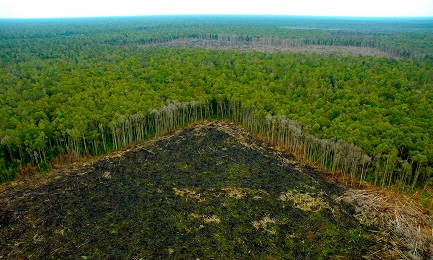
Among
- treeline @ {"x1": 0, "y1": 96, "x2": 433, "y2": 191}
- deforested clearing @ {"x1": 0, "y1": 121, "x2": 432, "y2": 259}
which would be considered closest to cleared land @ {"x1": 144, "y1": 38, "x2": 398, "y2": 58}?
treeline @ {"x1": 0, "y1": 96, "x2": 433, "y2": 191}

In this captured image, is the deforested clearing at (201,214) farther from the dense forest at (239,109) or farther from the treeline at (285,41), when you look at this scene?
the treeline at (285,41)

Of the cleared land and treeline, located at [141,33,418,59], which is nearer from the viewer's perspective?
the cleared land

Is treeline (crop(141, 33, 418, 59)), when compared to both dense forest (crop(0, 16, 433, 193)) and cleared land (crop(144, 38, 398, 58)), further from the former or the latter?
dense forest (crop(0, 16, 433, 193))

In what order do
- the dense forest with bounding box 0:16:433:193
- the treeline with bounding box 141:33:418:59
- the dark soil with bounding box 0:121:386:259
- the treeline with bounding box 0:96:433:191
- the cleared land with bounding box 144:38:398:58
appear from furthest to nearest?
the treeline with bounding box 141:33:418:59 → the cleared land with bounding box 144:38:398:58 → the dense forest with bounding box 0:16:433:193 → the treeline with bounding box 0:96:433:191 → the dark soil with bounding box 0:121:386:259

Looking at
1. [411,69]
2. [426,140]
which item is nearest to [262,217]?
[426,140]

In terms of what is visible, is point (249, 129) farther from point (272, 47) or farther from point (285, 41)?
point (285, 41)

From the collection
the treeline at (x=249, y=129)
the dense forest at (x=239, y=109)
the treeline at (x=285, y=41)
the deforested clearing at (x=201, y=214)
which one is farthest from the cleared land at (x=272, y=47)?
the deforested clearing at (x=201, y=214)

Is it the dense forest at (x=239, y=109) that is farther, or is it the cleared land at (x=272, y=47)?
the cleared land at (x=272, y=47)

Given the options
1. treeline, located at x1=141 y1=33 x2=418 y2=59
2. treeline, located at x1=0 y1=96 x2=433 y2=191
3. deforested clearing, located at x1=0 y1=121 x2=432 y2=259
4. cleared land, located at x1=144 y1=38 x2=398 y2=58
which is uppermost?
treeline, located at x1=141 y1=33 x2=418 y2=59
